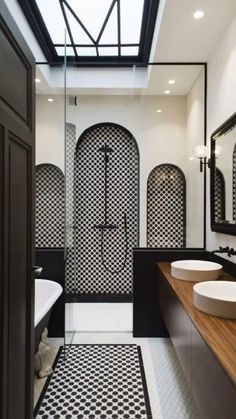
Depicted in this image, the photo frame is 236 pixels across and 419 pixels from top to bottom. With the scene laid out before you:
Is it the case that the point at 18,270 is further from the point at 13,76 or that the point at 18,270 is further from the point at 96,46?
the point at 96,46

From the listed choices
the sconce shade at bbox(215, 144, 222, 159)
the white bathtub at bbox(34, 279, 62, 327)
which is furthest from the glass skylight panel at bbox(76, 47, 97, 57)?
the white bathtub at bbox(34, 279, 62, 327)

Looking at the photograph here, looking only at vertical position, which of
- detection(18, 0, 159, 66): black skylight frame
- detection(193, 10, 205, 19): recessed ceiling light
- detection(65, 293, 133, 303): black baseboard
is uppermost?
detection(18, 0, 159, 66): black skylight frame

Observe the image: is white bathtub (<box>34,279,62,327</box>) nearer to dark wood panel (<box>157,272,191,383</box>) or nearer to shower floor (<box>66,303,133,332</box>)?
shower floor (<box>66,303,133,332</box>)

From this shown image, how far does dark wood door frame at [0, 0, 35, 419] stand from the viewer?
115cm

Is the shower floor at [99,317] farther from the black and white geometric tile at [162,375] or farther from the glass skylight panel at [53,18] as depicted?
the glass skylight panel at [53,18]

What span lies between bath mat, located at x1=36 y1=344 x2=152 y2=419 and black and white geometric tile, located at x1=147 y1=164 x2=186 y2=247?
1598mm

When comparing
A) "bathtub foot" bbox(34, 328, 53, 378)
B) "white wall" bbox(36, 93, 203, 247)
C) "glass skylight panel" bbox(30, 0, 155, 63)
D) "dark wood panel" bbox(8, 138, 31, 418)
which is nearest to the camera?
"dark wood panel" bbox(8, 138, 31, 418)

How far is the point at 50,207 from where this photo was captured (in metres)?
3.99

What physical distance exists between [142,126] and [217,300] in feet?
9.35

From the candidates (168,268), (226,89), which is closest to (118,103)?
(226,89)

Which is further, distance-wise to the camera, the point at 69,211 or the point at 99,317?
the point at 99,317

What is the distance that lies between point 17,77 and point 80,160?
9.08ft

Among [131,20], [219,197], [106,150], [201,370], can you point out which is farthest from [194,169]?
[201,370]

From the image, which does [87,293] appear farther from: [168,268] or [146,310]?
[168,268]
